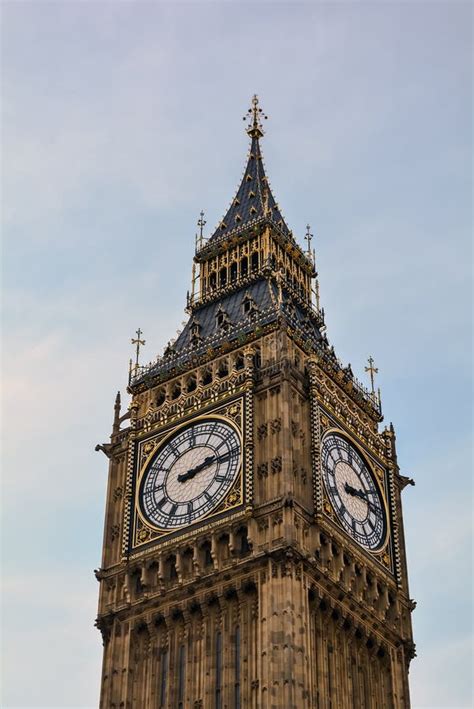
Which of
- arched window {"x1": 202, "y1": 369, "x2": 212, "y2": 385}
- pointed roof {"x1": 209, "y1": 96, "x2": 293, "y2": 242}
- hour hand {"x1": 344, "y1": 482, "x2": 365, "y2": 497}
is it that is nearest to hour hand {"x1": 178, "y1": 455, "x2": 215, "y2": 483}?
arched window {"x1": 202, "y1": 369, "x2": 212, "y2": 385}

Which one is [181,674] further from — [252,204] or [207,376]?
[252,204]

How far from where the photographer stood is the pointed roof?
7431 cm

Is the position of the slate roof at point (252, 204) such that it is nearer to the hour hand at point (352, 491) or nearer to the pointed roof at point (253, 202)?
the pointed roof at point (253, 202)

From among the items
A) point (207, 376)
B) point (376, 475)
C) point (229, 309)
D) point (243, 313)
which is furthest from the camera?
point (229, 309)

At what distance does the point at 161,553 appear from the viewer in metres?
57.2

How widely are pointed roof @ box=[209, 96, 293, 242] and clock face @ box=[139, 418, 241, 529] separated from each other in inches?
656

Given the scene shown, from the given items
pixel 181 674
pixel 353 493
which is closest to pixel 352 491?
pixel 353 493

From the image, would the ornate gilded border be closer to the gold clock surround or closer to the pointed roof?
the gold clock surround

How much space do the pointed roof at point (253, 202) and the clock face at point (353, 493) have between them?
650 inches

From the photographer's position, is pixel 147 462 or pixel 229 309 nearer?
pixel 147 462

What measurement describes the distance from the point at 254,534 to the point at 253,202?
25.7 metres

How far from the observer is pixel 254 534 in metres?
55.1

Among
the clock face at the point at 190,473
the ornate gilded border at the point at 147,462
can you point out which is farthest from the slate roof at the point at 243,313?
the clock face at the point at 190,473

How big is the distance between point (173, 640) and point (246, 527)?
202 inches
